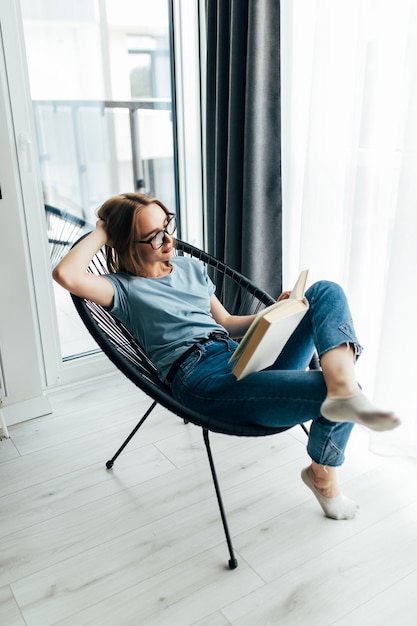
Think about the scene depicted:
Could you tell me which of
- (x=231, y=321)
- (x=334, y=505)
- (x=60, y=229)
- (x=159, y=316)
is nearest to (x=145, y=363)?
(x=159, y=316)

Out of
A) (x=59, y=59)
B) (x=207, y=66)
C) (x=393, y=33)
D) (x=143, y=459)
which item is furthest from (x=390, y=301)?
(x=59, y=59)

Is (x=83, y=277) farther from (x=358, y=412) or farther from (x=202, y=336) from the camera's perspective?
(x=358, y=412)

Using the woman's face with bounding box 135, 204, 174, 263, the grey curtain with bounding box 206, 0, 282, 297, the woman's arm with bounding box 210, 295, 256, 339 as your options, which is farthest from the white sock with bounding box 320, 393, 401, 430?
the grey curtain with bounding box 206, 0, 282, 297

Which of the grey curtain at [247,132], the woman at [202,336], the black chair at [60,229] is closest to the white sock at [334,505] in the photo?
the woman at [202,336]

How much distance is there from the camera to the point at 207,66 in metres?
2.24

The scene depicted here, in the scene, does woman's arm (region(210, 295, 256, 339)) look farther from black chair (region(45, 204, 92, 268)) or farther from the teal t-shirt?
black chair (region(45, 204, 92, 268))

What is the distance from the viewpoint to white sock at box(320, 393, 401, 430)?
115 cm

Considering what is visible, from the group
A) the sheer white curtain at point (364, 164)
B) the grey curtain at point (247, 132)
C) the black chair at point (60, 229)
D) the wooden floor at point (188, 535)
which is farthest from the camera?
the black chair at point (60, 229)

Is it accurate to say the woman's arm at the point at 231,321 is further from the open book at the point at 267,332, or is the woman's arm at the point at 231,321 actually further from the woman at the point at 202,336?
the open book at the point at 267,332

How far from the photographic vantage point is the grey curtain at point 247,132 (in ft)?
6.43

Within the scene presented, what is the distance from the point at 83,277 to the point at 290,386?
0.61 m

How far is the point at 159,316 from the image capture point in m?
1.57

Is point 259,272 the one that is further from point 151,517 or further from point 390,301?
point 151,517

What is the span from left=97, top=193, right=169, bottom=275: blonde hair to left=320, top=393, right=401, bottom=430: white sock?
676mm
